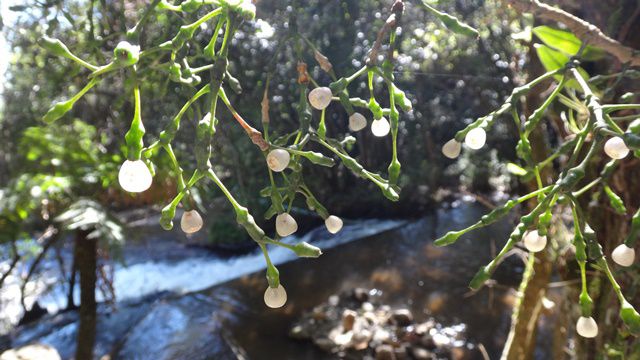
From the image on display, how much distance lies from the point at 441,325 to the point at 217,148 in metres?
2.10

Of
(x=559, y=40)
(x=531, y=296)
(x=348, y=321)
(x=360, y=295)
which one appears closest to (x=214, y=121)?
(x=559, y=40)

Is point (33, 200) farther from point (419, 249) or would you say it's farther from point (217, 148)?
point (419, 249)

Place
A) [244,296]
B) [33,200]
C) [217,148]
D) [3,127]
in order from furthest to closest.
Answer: [3,127], [244,296], [33,200], [217,148]

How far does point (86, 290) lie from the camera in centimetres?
212

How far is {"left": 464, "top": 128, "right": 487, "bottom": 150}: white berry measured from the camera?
1.28ft

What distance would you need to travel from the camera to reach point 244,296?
328cm

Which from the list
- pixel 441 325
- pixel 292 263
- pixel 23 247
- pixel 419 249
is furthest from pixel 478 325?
pixel 23 247

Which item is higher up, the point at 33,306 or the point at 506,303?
the point at 33,306

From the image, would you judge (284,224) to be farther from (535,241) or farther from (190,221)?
(535,241)

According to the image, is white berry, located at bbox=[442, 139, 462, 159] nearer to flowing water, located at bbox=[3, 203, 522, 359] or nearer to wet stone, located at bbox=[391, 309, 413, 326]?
flowing water, located at bbox=[3, 203, 522, 359]

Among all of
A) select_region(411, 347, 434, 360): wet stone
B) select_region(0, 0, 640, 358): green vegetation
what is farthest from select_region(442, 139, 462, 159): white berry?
select_region(411, 347, 434, 360): wet stone

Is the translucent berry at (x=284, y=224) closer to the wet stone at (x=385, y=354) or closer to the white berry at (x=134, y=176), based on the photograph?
the white berry at (x=134, y=176)

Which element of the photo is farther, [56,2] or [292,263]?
[292,263]

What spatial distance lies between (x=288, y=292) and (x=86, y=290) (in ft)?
4.89
